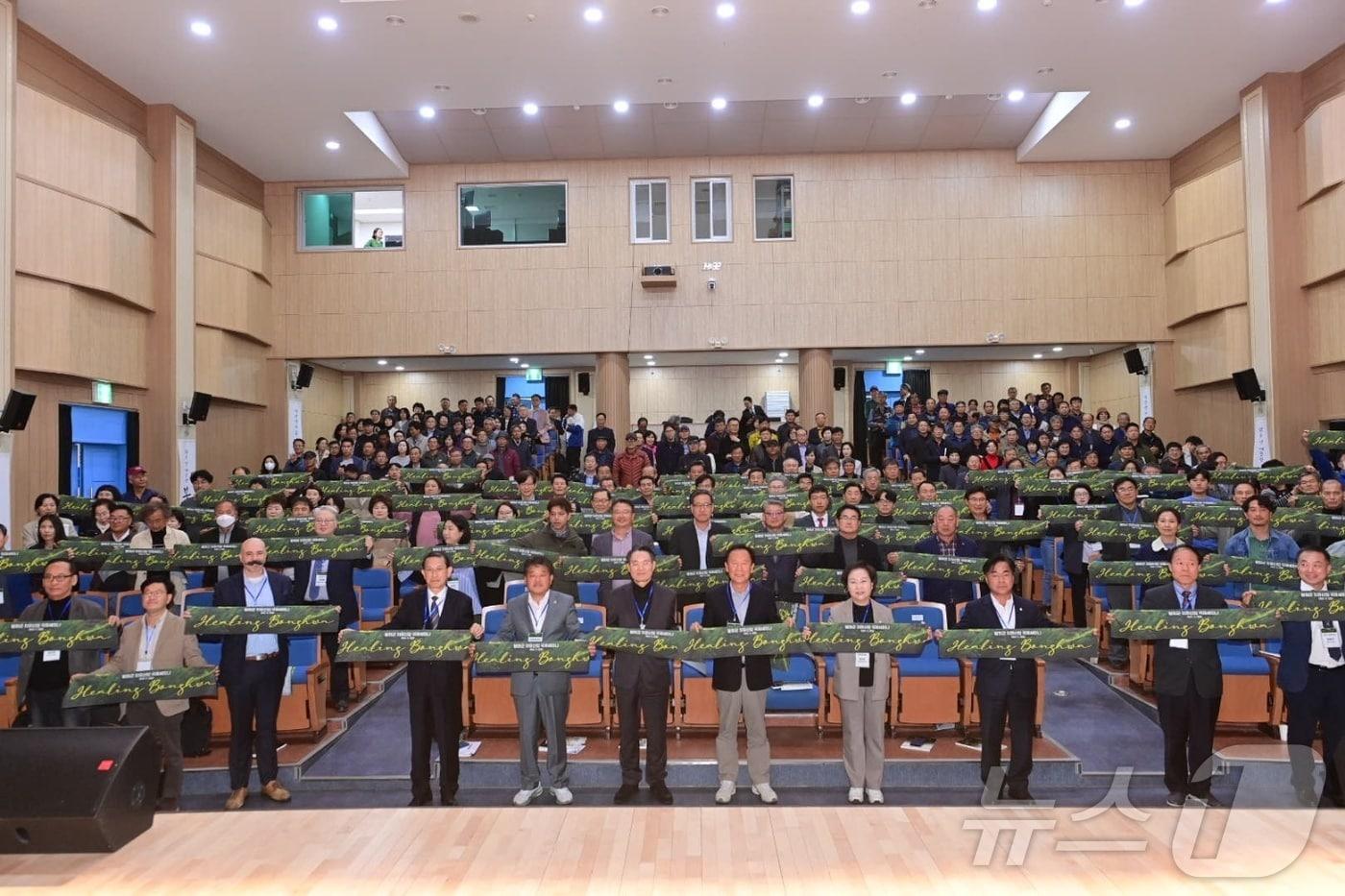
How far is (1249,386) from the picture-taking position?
13336mm

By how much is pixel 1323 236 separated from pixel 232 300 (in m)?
16.3

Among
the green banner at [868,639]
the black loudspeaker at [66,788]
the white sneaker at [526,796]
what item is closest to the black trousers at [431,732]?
the white sneaker at [526,796]

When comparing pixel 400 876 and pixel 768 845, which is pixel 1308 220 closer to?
pixel 768 845

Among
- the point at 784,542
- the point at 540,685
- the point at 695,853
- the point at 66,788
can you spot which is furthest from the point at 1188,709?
the point at 66,788

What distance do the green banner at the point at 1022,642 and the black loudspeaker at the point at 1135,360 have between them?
12.7 m

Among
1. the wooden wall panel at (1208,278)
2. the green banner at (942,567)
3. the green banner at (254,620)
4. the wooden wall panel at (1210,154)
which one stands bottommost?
the green banner at (254,620)

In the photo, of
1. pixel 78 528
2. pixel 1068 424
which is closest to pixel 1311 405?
pixel 1068 424

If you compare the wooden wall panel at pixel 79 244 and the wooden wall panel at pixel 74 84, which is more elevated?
the wooden wall panel at pixel 74 84

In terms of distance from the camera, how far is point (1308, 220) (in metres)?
12.9

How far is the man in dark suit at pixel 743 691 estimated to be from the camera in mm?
5613

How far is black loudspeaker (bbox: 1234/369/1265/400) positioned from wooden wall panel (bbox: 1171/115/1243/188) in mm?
3375

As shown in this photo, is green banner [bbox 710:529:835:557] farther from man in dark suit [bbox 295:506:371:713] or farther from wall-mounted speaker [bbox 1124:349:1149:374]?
wall-mounted speaker [bbox 1124:349:1149:374]

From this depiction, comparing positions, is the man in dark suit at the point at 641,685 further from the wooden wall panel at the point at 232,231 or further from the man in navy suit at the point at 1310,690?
the wooden wall panel at the point at 232,231

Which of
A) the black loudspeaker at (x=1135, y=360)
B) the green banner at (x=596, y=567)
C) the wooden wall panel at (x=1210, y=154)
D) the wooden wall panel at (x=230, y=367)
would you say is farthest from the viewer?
the black loudspeaker at (x=1135, y=360)
